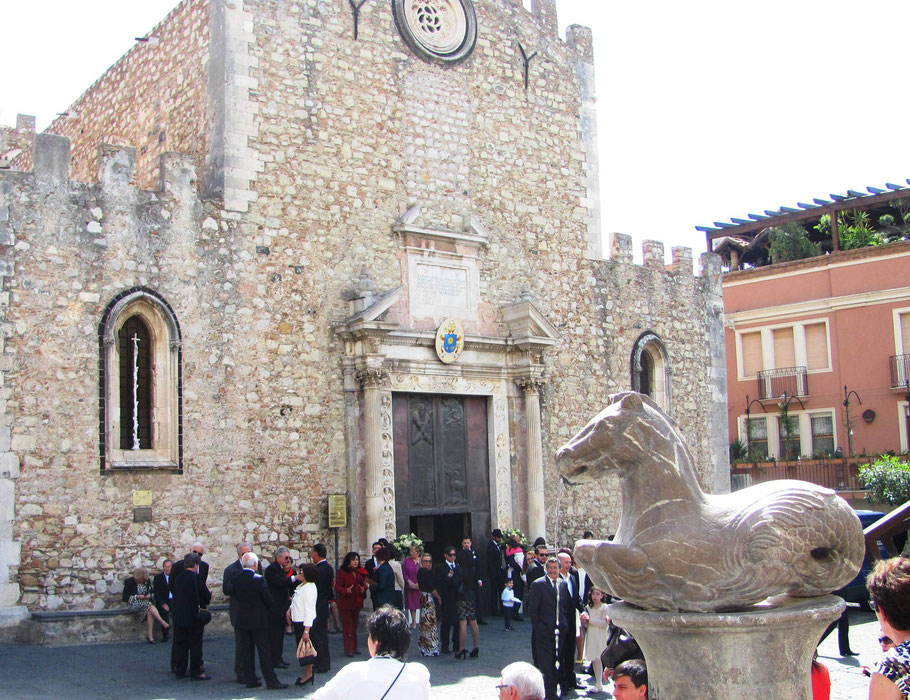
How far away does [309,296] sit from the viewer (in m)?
15.6

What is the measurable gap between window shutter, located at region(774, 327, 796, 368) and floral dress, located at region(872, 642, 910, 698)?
2974cm

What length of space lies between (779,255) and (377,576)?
977 inches

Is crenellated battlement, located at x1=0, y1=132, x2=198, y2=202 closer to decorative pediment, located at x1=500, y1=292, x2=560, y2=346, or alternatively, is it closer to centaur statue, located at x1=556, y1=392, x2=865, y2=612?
decorative pediment, located at x1=500, y1=292, x2=560, y2=346

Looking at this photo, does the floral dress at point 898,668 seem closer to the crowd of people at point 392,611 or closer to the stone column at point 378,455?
the crowd of people at point 392,611

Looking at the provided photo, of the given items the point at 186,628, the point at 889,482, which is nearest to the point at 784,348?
the point at 889,482

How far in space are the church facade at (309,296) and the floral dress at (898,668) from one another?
11.0 m

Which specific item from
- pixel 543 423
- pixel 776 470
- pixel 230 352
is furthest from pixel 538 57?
pixel 776 470

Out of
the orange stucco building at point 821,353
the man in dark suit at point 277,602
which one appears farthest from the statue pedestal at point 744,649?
the orange stucco building at point 821,353

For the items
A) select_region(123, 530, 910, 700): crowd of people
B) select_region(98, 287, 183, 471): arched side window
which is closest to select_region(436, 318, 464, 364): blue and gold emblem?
select_region(123, 530, 910, 700): crowd of people

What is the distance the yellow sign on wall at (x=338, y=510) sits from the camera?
1532cm

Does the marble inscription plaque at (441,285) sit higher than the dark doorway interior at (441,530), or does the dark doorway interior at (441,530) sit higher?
the marble inscription plaque at (441,285)

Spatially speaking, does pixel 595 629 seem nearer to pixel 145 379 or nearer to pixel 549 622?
pixel 549 622

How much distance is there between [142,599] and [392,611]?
29.7 ft

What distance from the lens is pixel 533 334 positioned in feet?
57.8
